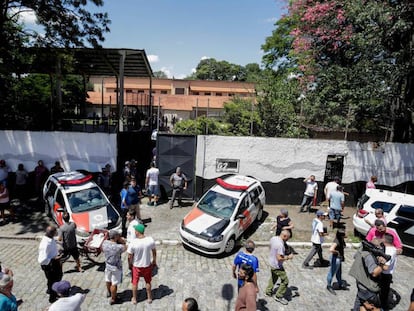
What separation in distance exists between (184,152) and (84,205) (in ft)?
16.4

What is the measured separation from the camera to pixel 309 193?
12.1 meters

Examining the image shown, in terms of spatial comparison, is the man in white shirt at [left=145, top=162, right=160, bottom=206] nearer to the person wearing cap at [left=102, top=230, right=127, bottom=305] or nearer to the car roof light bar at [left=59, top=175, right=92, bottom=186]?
the car roof light bar at [left=59, top=175, right=92, bottom=186]

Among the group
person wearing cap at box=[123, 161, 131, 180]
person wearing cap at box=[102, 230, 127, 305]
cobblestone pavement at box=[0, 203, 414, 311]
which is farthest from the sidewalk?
person wearing cap at box=[102, 230, 127, 305]

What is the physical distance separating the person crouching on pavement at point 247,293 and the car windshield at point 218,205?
4.35m

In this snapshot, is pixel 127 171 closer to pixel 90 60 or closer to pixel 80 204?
pixel 80 204

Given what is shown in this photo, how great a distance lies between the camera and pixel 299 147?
1335cm

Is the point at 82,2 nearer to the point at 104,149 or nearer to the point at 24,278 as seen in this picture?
the point at 104,149

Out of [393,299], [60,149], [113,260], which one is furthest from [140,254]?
[60,149]

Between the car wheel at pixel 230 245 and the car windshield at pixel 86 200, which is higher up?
the car windshield at pixel 86 200

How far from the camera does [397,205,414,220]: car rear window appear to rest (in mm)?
9133

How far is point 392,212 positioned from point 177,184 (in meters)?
7.52

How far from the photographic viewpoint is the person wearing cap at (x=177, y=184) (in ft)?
40.2

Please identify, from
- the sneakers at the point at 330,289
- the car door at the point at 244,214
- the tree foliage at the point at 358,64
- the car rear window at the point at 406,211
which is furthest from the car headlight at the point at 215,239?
the tree foliage at the point at 358,64

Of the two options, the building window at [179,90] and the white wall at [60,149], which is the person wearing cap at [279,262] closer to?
the white wall at [60,149]
